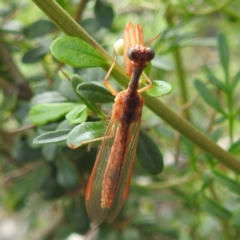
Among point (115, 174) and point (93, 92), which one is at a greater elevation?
point (93, 92)

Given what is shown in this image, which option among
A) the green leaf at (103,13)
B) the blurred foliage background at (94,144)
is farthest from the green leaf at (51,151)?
the green leaf at (103,13)

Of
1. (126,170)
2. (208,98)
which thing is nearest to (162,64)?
(208,98)

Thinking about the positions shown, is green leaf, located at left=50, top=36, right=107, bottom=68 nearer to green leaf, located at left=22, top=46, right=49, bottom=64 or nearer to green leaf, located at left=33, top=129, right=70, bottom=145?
green leaf, located at left=33, top=129, right=70, bottom=145

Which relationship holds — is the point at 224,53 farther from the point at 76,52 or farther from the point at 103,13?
the point at 76,52

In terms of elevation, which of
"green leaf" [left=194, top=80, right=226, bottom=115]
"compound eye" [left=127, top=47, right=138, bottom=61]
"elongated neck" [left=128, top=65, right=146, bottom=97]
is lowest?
"green leaf" [left=194, top=80, right=226, bottom=115]

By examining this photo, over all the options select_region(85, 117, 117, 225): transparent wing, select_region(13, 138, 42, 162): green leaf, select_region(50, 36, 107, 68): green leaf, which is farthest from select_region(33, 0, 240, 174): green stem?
select_region(13, 138, 42, 162): green leaf

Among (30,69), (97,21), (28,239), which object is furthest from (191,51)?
(97,21)
